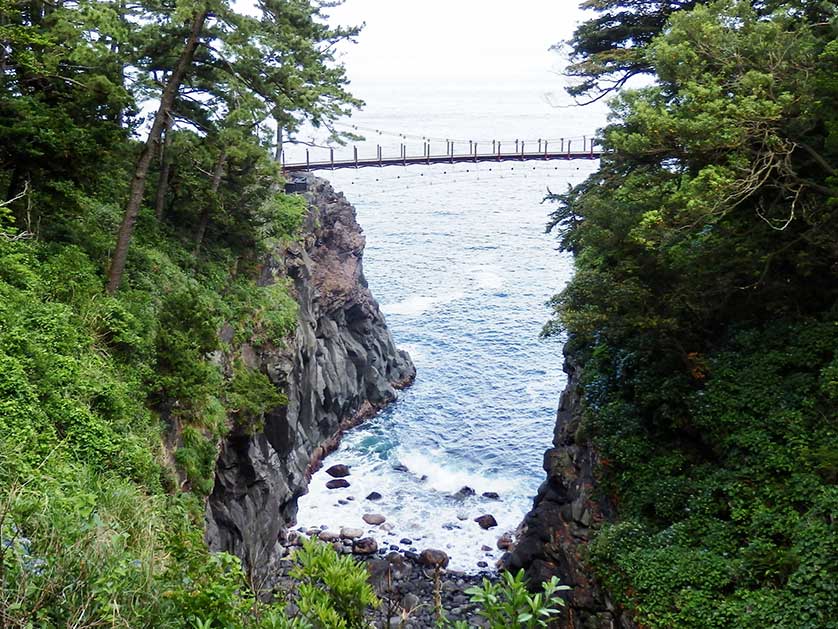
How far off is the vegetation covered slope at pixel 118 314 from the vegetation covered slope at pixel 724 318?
22.1ft

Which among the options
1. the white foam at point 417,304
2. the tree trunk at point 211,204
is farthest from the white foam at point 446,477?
the white foam at point 417,304

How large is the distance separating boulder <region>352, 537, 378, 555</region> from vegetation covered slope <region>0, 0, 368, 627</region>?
11.3 meters

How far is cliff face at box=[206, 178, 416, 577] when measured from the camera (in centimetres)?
1825

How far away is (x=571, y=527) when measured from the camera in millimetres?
15750

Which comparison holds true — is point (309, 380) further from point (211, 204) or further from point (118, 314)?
point (118, 314)

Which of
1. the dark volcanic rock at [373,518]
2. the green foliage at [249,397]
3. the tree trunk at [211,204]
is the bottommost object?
the dark volcanic rock at [373,518]

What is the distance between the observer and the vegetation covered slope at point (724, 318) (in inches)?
388

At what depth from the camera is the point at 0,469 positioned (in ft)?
23.0

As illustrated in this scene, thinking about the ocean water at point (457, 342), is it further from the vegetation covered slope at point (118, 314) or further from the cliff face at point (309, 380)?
the vegetation covered slope at point (118, 314)

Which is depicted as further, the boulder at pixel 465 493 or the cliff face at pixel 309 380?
the boulder at pixel 465 493

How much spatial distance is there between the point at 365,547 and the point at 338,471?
616cm

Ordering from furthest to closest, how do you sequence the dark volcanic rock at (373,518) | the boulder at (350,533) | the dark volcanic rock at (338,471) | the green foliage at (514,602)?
the dark volcanic rock at (338,471) → the dark volcanic rock at (373,518) → the boulder at (350,533) → the green foliage at (514,602)

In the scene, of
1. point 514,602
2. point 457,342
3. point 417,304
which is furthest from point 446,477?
point 514,602

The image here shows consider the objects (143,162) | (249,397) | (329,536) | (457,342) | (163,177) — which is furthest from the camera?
(457,342)
